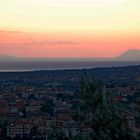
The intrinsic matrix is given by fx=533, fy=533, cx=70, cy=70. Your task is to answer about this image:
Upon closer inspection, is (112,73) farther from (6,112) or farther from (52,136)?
(52,136)

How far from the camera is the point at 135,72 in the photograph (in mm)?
68625

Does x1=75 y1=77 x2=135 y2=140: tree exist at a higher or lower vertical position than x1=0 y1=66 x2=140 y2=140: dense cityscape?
higher

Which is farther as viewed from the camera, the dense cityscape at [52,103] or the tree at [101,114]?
the dense cityscape at [52,103]

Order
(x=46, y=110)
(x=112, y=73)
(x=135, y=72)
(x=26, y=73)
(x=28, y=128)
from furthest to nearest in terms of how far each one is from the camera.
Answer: (x=26, y=73), (x=112, y=73), (x=135, y=72), (x=46, y=110), (x=28, y=128)

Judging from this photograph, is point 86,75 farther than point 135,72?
No

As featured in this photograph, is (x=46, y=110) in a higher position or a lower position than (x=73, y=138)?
lower

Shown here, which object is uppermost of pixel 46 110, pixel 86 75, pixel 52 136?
pixel 86 75

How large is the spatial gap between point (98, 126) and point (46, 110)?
130 ft

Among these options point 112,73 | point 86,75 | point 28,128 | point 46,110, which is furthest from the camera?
point 112,73

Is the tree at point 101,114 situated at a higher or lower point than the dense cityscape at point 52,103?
higher

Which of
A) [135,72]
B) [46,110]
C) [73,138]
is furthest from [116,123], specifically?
[135,72]

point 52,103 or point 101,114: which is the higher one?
point 101,114

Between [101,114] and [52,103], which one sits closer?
[101,114]

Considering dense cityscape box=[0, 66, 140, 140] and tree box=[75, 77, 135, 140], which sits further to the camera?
dense cityscape box=[0, 66, 140, 140]
